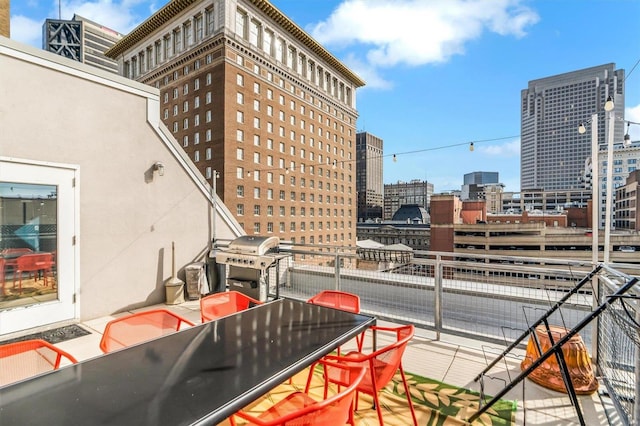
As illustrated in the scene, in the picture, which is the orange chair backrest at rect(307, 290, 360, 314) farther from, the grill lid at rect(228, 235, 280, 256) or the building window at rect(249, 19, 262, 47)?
the building window at rect(249, 19, 262, 47)

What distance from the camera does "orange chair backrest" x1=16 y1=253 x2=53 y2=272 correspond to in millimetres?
3851

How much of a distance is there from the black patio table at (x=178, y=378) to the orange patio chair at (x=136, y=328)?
18.0 inches

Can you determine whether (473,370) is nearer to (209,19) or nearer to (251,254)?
(251,254)

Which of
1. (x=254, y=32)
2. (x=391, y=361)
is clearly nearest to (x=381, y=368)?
(x=391, y=361)

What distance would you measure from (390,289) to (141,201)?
4.26 m

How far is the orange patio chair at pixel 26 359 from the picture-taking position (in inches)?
67.9

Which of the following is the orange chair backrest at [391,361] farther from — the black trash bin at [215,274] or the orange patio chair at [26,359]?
the black trash bin at [215,274]

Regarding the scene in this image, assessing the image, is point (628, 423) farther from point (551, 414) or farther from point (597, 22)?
point (597, 22)

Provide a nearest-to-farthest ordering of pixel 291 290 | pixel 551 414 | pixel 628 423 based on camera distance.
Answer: pixel 628 423 < pixel 551 414 < pixel 291 290

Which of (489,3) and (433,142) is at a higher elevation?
(489,3)

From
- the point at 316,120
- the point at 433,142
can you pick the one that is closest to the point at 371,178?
the point at 316,120

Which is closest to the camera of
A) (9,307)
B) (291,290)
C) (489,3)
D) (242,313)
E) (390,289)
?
(242,313)

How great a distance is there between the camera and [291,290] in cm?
553

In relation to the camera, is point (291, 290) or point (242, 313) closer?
point (242, 313)
